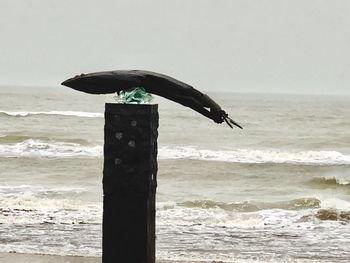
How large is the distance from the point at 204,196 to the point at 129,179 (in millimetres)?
11259

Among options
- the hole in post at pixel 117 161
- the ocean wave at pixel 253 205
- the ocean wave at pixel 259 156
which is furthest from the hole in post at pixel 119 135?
the ocean wave at pixel 259 156

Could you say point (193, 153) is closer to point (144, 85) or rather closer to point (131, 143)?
point (144, 85)

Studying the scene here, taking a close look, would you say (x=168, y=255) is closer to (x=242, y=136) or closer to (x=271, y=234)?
(x=271, y=234)

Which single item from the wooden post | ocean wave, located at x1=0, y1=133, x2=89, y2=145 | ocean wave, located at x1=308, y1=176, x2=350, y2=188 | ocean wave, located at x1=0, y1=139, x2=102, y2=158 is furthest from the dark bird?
ocean wave, located at x1=0, y1=133, x2=89, y2=145

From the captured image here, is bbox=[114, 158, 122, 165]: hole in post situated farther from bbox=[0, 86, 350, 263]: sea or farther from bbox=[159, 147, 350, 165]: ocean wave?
bbox=[159, 147, 350, 165]: ocean wave

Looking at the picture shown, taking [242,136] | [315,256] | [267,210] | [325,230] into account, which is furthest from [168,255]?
[242,136]

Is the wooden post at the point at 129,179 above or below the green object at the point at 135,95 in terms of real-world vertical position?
below

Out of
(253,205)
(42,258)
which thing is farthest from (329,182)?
(42,258)

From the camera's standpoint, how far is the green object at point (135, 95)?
17.2 ft

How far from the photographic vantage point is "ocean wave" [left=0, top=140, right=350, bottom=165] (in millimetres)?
25969

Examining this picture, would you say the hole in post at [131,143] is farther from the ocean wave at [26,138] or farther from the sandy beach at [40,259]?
the ocean wave at [26,138]

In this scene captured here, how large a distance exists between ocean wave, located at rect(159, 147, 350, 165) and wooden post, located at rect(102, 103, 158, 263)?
20340 mm

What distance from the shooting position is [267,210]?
46.4 ft

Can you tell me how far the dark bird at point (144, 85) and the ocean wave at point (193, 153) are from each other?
20.2m
